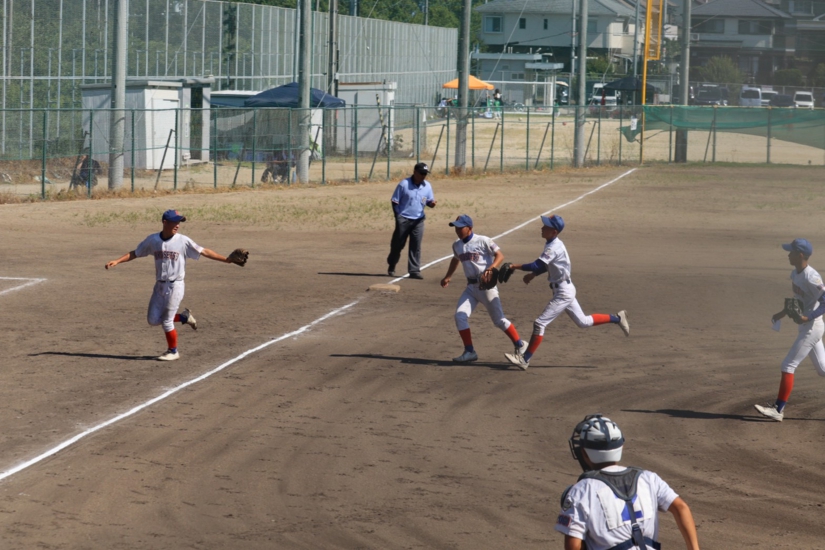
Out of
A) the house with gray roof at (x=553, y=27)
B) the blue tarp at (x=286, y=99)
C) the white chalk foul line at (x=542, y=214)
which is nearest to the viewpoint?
the white chalk foul line at (x=542, y=214)

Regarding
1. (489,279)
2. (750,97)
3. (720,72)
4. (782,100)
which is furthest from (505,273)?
(720,72)

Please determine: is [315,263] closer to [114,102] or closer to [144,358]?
[144,358]

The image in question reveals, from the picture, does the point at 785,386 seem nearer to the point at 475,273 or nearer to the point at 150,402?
the point at 475,273

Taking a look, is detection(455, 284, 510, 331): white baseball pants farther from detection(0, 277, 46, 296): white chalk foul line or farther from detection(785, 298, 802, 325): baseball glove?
detection(0, 277, 46, 296): white chalk foul line

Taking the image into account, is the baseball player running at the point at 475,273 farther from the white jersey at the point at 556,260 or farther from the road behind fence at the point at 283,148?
the road behind fence at the point at 283,148

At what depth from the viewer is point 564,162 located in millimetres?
49750

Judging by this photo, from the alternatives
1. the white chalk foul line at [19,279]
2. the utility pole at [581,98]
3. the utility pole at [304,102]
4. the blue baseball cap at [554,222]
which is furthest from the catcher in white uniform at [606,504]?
the utility pole at [581,98]

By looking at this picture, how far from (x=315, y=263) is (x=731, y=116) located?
3708 centimetres

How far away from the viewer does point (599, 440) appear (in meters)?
4.59

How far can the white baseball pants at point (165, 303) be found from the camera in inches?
510

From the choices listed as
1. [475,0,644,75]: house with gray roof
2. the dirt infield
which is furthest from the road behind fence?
[475,0,644,75]: house with gray roof

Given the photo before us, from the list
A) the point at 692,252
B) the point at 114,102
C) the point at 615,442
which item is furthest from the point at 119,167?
the point at 615,442

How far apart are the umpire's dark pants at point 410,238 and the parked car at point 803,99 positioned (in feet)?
222

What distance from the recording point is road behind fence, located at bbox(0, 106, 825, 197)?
35625 mm
